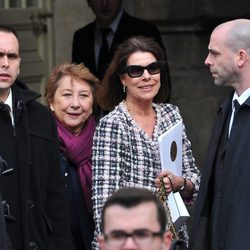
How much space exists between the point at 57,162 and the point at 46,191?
0.56ft

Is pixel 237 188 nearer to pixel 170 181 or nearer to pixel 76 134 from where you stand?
pixel 170 181

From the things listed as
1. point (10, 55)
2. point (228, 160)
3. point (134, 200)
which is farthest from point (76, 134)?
point (134, 200)

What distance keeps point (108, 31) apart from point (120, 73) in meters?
2.47

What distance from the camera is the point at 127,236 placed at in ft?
15.0

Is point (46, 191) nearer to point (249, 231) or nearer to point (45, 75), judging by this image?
point (249, 231)

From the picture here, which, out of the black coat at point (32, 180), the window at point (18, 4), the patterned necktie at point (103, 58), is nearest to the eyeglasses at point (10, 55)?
the black coat at point (32, 180)

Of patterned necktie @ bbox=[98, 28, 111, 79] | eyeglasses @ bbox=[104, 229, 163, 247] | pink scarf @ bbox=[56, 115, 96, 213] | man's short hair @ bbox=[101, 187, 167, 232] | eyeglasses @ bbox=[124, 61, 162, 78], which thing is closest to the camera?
eyeglasses @ bbox=[104, 229, 163, 247]

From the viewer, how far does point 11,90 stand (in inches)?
274

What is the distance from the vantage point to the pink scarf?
7496 mm

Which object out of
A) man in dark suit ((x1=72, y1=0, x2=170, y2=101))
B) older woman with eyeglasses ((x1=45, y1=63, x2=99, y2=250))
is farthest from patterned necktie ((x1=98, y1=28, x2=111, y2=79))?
older woman with eyeglasses ((x1=45, y1=63, x2=99, y2=250))

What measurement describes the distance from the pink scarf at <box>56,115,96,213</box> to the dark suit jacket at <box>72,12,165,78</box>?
2.09 meters

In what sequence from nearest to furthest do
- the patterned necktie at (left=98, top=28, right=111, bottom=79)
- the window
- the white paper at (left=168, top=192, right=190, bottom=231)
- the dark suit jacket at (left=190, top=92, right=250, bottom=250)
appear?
the dark suit jacket at (left=190, top=92, right=250, bottom=250), the white paper at (left=168, top=192, right=190, bottom=231), the patterned necktie at (left=98, top=28, right=111, bottom=79), the window

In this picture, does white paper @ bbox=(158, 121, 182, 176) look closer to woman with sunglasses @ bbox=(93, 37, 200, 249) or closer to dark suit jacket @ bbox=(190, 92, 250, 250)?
woman with sunglasses @ bbox=(93, 37, 200, 249)

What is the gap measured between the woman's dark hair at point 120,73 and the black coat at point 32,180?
0.54 m
